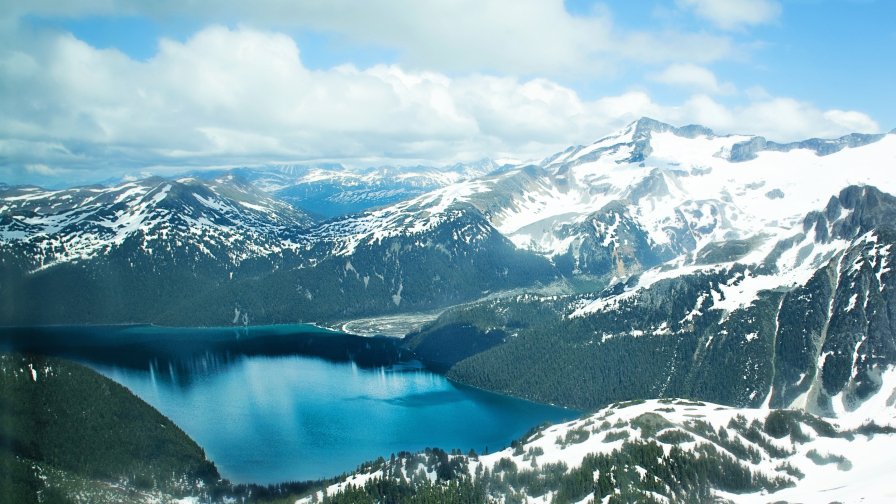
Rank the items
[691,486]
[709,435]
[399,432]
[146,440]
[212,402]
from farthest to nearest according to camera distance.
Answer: [212,402] < [399,432] < [146,440] < [709,435] < [691,486]

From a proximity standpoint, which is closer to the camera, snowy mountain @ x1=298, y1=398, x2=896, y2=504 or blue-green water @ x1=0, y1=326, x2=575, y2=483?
snowy mountain @ x1=298, y1=398, x2=896, y2=504

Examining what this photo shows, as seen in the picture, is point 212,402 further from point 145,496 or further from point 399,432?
point 145,496

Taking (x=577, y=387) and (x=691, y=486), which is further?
(x=577, y=387)

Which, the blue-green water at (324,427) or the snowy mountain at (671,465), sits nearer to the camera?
the snowy mountain at (671,465)

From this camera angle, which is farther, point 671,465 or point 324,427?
point 324,427

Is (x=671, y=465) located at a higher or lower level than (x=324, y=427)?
higher

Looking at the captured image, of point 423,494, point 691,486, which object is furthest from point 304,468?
point 691,486

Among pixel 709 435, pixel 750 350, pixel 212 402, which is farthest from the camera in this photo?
pixel 212 402

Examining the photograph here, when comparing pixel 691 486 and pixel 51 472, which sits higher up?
pixel 51 472
